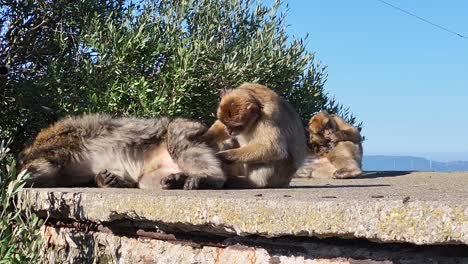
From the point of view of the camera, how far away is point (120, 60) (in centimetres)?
799

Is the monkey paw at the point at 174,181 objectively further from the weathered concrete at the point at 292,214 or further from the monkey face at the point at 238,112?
the weathered concrete at the point at 292,214

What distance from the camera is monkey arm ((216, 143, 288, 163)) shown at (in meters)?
5.31

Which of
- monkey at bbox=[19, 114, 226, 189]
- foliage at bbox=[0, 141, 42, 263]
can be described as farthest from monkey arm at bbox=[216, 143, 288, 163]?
foliage at bbox=[0, 141, 42, 263]

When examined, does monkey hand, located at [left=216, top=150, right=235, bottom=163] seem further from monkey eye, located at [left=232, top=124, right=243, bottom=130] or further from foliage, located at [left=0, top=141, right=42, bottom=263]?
foliage, located at [left=0, top=141, right=42, bottom=263]

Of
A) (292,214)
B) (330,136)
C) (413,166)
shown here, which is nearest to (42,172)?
(292,214)

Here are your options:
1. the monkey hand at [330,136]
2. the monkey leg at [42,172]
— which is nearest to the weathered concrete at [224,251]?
the monkey leg at [42,172]

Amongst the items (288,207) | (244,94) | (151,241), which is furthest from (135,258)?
(244,94)

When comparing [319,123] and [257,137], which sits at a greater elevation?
[319,123]

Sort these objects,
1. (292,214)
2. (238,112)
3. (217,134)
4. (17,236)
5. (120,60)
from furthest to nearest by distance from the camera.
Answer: (120,60) → (217,134) → (238,112) → (17,236) → (292,214)

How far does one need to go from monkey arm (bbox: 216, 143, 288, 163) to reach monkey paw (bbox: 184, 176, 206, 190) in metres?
0.46

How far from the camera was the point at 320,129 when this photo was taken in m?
9.32

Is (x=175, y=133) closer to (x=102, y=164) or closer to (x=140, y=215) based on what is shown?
(x=102, y=164)

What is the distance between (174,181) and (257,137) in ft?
2.68

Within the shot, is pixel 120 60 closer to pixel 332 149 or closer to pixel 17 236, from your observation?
pixel 332 149
